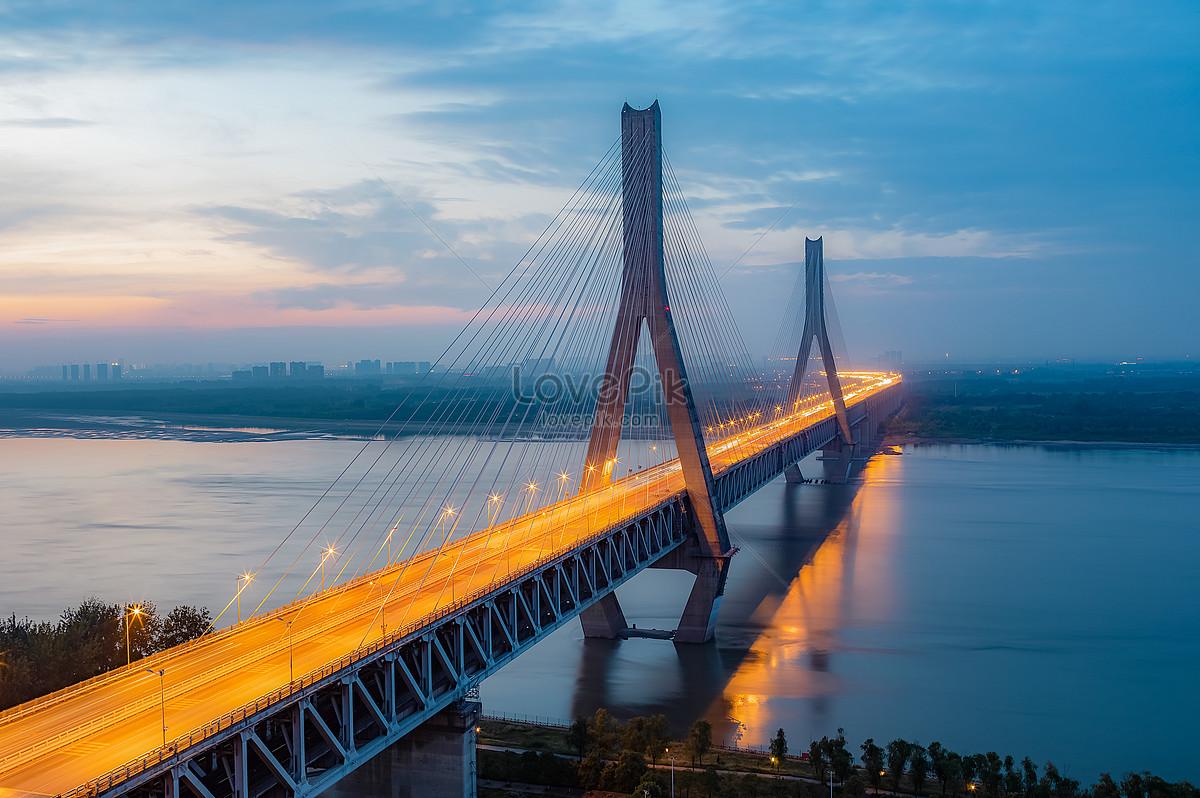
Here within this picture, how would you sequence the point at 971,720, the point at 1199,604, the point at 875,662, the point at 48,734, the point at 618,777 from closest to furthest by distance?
the point at 48,734 < the point at 618,777 < the point at 971,720 < the point at 875,662 < the point at 1199,604

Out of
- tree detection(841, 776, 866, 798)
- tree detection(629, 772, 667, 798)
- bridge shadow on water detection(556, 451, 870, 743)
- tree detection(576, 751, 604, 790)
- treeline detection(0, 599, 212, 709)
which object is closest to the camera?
tree detection(629, 772, 667, 798)

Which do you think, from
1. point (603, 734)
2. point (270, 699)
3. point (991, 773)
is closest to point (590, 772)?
point (603, 734)

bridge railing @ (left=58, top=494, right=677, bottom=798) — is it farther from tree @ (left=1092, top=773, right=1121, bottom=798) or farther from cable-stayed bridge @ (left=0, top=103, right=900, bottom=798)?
tree @ (left=1092, top=773, right=1121, bottom=798)

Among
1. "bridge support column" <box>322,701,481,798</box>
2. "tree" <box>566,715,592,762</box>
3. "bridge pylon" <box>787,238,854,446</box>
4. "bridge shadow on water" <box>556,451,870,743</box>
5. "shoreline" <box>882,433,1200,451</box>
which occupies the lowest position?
"bridge shadow on water" <box>556,451,870,743</box>

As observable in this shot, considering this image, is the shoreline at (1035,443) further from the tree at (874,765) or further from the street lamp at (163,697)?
the street lamp at (163,697)

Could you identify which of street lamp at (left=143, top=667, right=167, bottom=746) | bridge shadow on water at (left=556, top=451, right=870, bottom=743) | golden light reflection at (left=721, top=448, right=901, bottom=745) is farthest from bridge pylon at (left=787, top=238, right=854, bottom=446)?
street lamp at (left=143, top=667, right=167, bottom=746)

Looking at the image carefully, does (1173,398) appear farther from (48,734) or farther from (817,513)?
(48,734)

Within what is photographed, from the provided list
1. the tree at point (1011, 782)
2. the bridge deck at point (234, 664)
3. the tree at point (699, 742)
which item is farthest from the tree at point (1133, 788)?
the bridge deck at point (234, 664)

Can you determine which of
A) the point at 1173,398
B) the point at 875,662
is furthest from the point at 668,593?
the point at 1173,398
